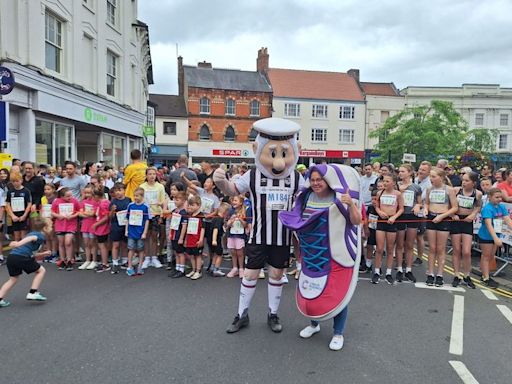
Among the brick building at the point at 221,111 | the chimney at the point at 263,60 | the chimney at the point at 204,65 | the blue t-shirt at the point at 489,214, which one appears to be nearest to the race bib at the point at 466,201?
the blue t-shirt at the point at 489,214

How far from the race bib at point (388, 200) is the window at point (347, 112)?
117ft

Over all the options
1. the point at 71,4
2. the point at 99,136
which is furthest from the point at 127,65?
the point at 71,4

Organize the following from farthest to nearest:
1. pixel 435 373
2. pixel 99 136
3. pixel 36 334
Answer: pixel 99 136 < pixel 36 334 < pixel 435 373

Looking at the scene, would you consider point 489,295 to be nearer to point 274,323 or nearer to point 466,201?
point 466,201

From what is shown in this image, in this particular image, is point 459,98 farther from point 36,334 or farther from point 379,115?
point 36,334

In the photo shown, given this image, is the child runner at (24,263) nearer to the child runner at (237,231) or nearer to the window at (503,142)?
the child runner at (237,231)

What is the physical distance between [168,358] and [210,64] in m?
39.5

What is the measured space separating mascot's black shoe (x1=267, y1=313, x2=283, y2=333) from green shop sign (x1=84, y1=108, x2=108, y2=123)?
41.1 feet

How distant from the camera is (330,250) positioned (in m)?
3.79

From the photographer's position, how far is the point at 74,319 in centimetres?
450

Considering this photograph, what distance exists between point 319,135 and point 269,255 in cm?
3703

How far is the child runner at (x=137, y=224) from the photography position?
655cm

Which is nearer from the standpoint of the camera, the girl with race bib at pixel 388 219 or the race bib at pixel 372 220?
the girl with race bib at pixel 388 219

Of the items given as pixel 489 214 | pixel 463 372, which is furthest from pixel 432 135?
pixel 463 372
